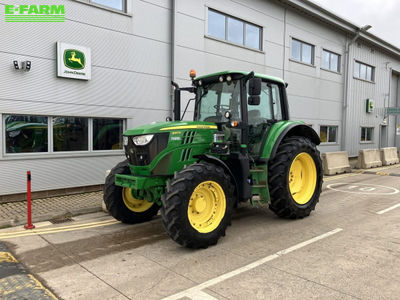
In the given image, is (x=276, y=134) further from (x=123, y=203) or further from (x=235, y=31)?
(x=235, y=31)

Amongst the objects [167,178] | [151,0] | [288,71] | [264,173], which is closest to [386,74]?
[288,71]

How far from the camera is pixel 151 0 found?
974cm

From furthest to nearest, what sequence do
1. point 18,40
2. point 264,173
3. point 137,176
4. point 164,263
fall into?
point 18,40 → point 264,173 → point 137,176 → point 164,263

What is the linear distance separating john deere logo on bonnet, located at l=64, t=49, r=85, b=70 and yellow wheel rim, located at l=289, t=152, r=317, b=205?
5.87m

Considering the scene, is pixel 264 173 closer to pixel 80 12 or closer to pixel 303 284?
pixel 303 284

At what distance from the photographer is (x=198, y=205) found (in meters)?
4.57

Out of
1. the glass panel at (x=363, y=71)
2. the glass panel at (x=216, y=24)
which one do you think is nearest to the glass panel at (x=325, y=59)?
the glass panel at (x=363, y=71)

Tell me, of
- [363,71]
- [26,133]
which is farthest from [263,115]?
[363,71]

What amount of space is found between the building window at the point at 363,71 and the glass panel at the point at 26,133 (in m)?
17.5

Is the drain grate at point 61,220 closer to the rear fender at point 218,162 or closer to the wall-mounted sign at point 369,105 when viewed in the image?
the rear fender at point 218,162

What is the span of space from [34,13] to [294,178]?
23.1 ft

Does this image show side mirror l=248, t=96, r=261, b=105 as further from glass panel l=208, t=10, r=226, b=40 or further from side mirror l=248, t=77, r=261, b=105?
glass panel l=208, t=10, r=226, b=40

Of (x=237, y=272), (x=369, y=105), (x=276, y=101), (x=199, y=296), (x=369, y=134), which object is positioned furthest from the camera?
(x=369, y=134)

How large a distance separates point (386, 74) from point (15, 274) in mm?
24440
